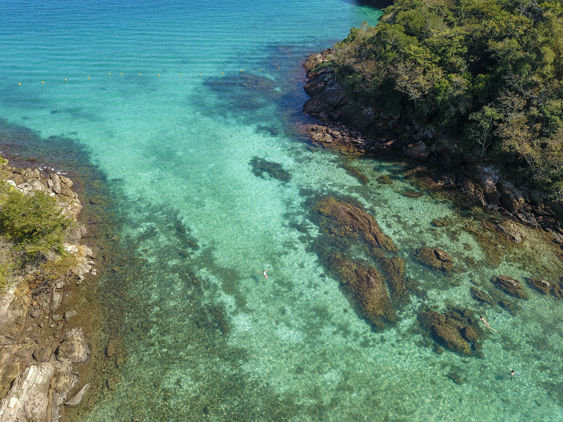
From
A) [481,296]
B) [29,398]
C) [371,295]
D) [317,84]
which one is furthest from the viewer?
[317,84]

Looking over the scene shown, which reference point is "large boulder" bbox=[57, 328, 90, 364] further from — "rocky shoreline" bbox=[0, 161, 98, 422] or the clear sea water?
the clear sea water

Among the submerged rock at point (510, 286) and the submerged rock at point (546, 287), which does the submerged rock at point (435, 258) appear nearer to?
the submerged rock at point (510, 286)

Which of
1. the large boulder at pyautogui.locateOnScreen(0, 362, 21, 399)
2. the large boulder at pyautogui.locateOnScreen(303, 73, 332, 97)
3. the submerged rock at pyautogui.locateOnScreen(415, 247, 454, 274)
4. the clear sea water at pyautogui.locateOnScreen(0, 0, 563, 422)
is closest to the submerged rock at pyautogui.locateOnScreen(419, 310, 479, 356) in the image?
the clear sea water at pyautogui.locateOnScreen(0, 0, 563, 422)

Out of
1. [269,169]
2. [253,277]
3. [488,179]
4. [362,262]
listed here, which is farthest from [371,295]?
[269,169]

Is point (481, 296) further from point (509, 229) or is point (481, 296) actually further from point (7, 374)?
point (7, 374)

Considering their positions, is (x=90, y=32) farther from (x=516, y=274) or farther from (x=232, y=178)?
(x=516, y=274)

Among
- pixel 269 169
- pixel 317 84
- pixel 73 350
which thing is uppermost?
pixel 317 84

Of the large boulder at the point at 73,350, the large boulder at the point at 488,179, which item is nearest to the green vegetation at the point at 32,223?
the large boulder at the point at 73,350
